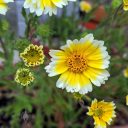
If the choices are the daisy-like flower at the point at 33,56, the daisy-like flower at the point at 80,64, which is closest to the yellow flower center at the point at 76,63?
the daisy-like flower at the point at 80,64

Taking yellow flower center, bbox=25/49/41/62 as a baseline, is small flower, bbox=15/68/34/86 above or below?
below

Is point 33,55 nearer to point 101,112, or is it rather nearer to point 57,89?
point 101,112

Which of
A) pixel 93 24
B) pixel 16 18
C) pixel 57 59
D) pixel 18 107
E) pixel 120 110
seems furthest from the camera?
pixel 93 24

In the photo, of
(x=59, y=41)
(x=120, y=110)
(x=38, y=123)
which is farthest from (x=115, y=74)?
(x=38, y=123)

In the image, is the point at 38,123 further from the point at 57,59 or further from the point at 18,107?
the point at 57,59

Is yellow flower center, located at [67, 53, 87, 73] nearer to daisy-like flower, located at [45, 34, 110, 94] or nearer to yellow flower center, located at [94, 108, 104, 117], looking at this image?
daisy-like flower, located at [45, 34, 110, 94]

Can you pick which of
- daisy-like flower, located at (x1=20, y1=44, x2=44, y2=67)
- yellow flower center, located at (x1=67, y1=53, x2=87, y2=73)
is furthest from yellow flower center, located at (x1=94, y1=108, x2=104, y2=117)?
daisy-like flower, located at (x1=20, y1=44, x2=44, y2=67)
